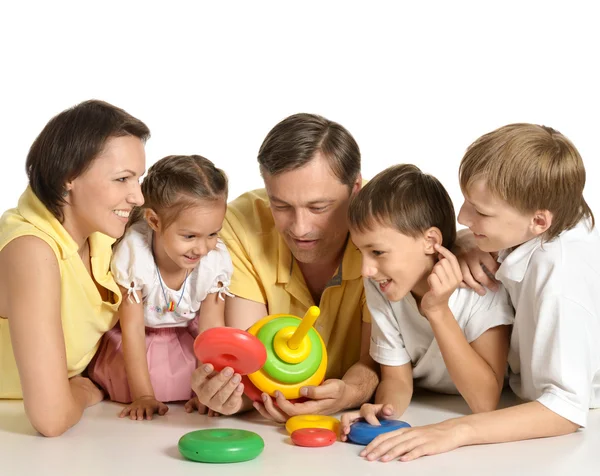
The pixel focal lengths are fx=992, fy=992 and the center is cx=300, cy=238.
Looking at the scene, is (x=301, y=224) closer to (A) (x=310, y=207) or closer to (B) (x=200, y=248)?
(A) (x=310, y=207)

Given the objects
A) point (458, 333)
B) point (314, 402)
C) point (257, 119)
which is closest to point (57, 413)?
point (314, 402)

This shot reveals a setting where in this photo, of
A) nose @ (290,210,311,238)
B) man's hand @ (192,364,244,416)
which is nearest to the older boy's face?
nose @ (290,210,311,238)

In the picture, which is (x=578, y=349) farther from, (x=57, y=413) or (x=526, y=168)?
(x=57, y=413)

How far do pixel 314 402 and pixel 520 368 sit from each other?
72cm

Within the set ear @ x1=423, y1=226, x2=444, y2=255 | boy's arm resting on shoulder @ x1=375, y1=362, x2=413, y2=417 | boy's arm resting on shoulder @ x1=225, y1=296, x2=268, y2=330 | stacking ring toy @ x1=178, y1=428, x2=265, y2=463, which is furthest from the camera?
boy's arm resting on shoulder @ x1=225, y1=296, x2=268, y2=330

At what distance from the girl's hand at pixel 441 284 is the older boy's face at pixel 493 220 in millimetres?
121

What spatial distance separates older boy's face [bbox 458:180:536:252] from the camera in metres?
3.04

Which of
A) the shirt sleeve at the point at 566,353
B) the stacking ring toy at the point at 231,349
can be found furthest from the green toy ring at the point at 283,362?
the shirt sleeve at the point at 566,353

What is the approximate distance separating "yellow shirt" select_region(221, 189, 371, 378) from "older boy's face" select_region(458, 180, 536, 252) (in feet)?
2.05

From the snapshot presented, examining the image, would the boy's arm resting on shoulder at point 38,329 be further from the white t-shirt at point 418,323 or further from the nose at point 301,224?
the white t-shirt at point 418,323

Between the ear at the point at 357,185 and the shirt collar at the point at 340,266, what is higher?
the ear at the point at 357,185

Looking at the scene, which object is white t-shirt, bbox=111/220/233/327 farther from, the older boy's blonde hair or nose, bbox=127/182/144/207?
the older boy's blonde hair

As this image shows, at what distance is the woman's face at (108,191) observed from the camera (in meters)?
3.26

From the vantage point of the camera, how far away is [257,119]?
18.5 feet
